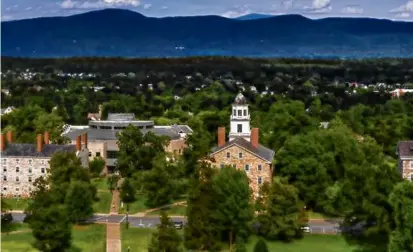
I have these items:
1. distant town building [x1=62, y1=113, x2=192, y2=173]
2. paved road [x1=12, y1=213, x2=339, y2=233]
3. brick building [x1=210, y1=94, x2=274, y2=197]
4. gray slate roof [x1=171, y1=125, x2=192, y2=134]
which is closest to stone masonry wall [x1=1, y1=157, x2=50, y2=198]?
paved road [x1=12, y1=213, x2=339, y2=233]

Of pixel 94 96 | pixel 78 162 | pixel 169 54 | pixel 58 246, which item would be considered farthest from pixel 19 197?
pixel 169 54

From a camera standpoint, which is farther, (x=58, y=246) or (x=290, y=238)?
(x=290, y=238)

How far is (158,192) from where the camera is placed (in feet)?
233

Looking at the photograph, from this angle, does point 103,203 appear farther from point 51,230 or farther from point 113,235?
point 51,230

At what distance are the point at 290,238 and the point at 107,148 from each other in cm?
3498

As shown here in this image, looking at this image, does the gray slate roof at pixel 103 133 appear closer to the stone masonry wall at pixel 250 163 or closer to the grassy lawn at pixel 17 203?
the grassy lawn at pixel 17 203

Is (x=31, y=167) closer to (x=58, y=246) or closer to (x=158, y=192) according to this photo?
(x=158, y=192)

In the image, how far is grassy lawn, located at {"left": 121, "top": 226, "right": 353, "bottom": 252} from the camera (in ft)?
191

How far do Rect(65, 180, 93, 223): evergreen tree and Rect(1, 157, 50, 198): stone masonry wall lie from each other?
13.1m

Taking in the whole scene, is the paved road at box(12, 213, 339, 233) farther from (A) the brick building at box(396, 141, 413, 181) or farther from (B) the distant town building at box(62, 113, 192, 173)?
(B) the distant town building at box(62, 113, 192, 173)

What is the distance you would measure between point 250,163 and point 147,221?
10567mm

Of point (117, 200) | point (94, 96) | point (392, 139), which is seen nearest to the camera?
point (117, 200)

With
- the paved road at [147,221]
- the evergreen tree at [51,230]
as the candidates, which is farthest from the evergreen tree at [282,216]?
the evergreen tree at [51,230]

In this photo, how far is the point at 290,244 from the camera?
60500 mm
